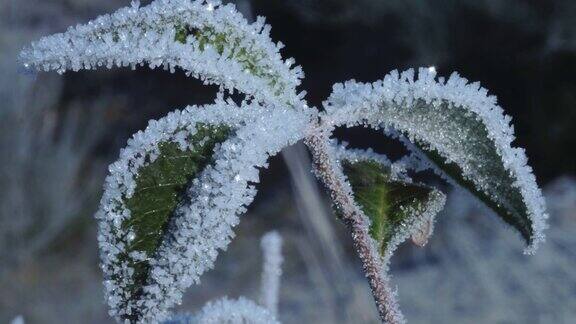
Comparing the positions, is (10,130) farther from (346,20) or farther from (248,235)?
(346,20)

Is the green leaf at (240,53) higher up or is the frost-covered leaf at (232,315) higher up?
the green leaf at (240,53)

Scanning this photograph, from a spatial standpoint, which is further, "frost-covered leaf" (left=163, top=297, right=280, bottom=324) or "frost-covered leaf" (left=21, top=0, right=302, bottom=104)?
"frost-covered leaf" (left=163, top=297, right=280, bottom=324)

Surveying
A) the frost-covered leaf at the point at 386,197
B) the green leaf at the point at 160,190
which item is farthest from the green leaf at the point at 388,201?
the green leaf at the point at 160,190

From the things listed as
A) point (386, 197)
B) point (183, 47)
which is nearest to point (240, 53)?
point (183, 47)

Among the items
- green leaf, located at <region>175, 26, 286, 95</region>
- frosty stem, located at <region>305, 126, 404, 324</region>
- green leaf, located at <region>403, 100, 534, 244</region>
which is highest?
green leaf, located at <region>175, 26, 286, 95</region>

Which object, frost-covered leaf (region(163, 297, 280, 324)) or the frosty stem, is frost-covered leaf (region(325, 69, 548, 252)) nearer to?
the frosty stem

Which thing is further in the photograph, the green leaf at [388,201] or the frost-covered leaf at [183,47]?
the green leaf at [388,201]

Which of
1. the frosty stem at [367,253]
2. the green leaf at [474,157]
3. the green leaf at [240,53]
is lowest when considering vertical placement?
the frosty stem at [367,253]

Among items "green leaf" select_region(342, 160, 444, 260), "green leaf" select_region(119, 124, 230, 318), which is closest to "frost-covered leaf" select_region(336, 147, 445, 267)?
"green leaf" select_region(342, 160, 444, 260)

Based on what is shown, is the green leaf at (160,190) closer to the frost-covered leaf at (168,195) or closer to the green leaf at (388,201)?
the frost-covered leaf at (168,195)
